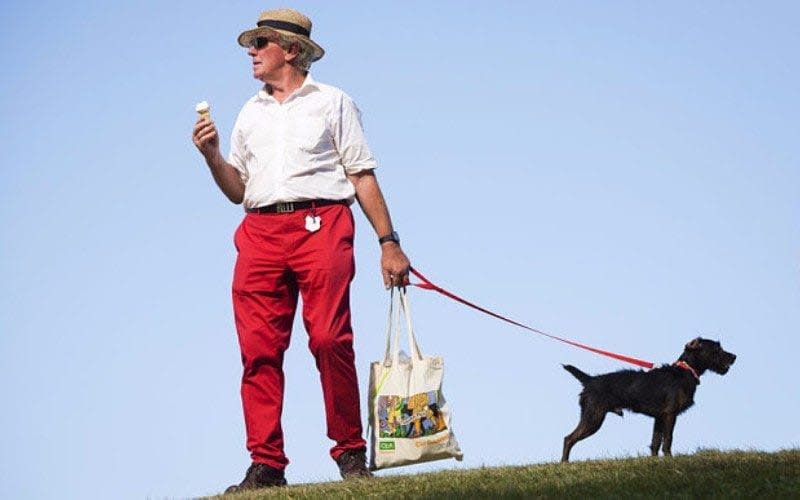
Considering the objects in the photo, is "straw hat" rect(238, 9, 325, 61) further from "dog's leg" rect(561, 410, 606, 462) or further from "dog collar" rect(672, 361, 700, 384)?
"dog collar" rect(672, 361, 700, 384)

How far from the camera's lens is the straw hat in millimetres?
7219

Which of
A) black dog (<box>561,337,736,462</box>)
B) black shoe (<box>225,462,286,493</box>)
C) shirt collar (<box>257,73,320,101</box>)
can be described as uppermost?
shirt collar (<box>257,73,320,101</box>)

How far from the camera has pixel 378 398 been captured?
7.17 metres

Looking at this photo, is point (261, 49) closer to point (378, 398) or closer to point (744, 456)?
point (378, 398)

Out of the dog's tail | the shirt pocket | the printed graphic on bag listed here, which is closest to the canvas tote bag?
the printed graphic on bag

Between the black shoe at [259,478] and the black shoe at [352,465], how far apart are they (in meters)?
0.39

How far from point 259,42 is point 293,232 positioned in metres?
1.25

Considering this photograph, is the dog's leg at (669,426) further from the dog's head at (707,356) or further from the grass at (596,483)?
the grass at (596,483)

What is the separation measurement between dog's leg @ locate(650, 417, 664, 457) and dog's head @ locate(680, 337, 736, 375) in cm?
50

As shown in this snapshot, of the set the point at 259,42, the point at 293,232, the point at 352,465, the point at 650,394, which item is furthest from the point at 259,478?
the point at 650,394

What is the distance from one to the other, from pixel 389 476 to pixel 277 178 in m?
1.96

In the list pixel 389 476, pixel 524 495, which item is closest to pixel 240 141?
pixel 389 476

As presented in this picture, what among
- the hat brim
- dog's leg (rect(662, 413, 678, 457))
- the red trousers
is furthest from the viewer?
dog's leg (rect(662, 413, 678, 457))

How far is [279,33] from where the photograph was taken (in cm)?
720
